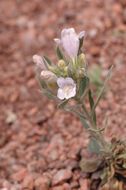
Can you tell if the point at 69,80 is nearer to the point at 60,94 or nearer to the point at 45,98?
the point at 60,94

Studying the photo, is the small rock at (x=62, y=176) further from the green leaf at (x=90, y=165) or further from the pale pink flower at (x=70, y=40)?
the pale pink flower at (x=70, y=40)

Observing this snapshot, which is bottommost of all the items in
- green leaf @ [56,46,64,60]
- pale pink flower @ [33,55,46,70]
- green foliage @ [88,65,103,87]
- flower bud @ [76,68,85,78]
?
flower bud @ [76,68,85,78]

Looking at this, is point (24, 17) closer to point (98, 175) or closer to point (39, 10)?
point (39, 10)

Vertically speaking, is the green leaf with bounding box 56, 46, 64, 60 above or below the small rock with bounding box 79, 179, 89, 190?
above

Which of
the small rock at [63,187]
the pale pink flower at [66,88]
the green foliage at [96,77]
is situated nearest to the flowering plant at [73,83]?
the pale pink flower at [66,88]

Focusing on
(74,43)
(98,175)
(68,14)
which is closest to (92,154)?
(98,175)

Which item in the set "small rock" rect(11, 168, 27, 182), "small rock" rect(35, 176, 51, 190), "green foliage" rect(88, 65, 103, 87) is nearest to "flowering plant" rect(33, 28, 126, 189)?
"small rock" rect(35, 176, 51, 190)

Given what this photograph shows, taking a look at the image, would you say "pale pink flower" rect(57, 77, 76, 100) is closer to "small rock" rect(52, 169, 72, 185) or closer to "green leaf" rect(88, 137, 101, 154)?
"green leaf" rect(88, 137, 101, 154)
